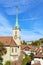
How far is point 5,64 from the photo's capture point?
55969 millimetres

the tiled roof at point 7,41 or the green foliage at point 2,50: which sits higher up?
the tiled roof at point 7,41

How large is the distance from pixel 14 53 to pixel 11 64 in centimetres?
814

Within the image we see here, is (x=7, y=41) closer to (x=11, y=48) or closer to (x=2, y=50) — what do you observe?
(x=11, y=48)

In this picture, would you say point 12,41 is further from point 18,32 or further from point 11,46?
point 18,32

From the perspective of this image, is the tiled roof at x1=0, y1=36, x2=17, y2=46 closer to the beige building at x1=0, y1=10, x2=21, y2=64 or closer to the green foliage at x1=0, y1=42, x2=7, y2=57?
the beige building at x1=0, y1=10, x2=21, y2=64

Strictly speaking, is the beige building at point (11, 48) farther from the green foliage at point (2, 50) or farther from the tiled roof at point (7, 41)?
the green foliage at point (2, 50)

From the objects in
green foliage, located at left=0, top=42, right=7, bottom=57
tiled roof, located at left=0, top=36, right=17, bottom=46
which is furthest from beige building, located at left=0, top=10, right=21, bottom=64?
green foliage, located at left=0, top=42, right=7, bottom=57

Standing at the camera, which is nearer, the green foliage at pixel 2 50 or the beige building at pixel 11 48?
the green foliage at pixel 2 50

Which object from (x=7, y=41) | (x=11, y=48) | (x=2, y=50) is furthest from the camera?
(x=11, y=48)

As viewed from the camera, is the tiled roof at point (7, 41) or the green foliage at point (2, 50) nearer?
the green foliage at point (2, 50)

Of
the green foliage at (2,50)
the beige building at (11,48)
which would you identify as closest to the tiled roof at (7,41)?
the beige building at (11,48)

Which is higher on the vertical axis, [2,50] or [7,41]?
[7,41]

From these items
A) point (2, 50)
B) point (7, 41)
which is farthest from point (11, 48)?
point (2, 50)

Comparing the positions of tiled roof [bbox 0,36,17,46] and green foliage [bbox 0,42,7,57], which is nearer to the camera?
green foliage [bbox 0,42,7,57]
